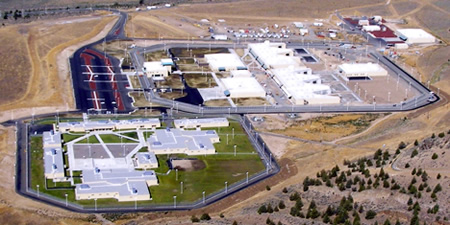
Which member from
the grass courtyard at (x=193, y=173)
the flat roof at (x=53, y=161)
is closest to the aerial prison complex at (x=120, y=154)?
the flat roof at (x=53, y=161)

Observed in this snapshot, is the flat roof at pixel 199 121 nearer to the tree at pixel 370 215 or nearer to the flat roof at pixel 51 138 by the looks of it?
the flat roof at pixel 51 138

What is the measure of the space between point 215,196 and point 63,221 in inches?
818

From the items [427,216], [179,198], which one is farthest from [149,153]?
[427,216]

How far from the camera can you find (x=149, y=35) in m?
172

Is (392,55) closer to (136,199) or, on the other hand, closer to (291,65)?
(291,65)

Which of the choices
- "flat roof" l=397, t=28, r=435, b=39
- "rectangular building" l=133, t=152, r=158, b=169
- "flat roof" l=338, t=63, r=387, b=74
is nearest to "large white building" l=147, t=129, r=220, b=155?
"rectangular building" l=133, t=152, r=158, b=169

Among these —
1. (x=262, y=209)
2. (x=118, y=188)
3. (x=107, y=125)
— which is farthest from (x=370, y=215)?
(x=107, y=125)

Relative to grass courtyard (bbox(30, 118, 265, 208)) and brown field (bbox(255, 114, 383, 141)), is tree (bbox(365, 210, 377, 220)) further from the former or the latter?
brown field (bbox(255, 114, 383, 141))

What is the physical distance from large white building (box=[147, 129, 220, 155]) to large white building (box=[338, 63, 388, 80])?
146ft

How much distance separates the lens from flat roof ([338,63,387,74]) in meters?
148

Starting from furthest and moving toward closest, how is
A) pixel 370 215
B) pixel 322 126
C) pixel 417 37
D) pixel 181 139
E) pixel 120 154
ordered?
1. pixel 417 37
2. pixel 322 126
3. pixel 181 139
4. pixel 120 154
5. pixel 370 215

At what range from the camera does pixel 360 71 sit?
148 metres

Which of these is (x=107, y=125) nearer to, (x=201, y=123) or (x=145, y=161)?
(x=201, y=123)

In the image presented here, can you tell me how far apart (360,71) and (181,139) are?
52.5 m
